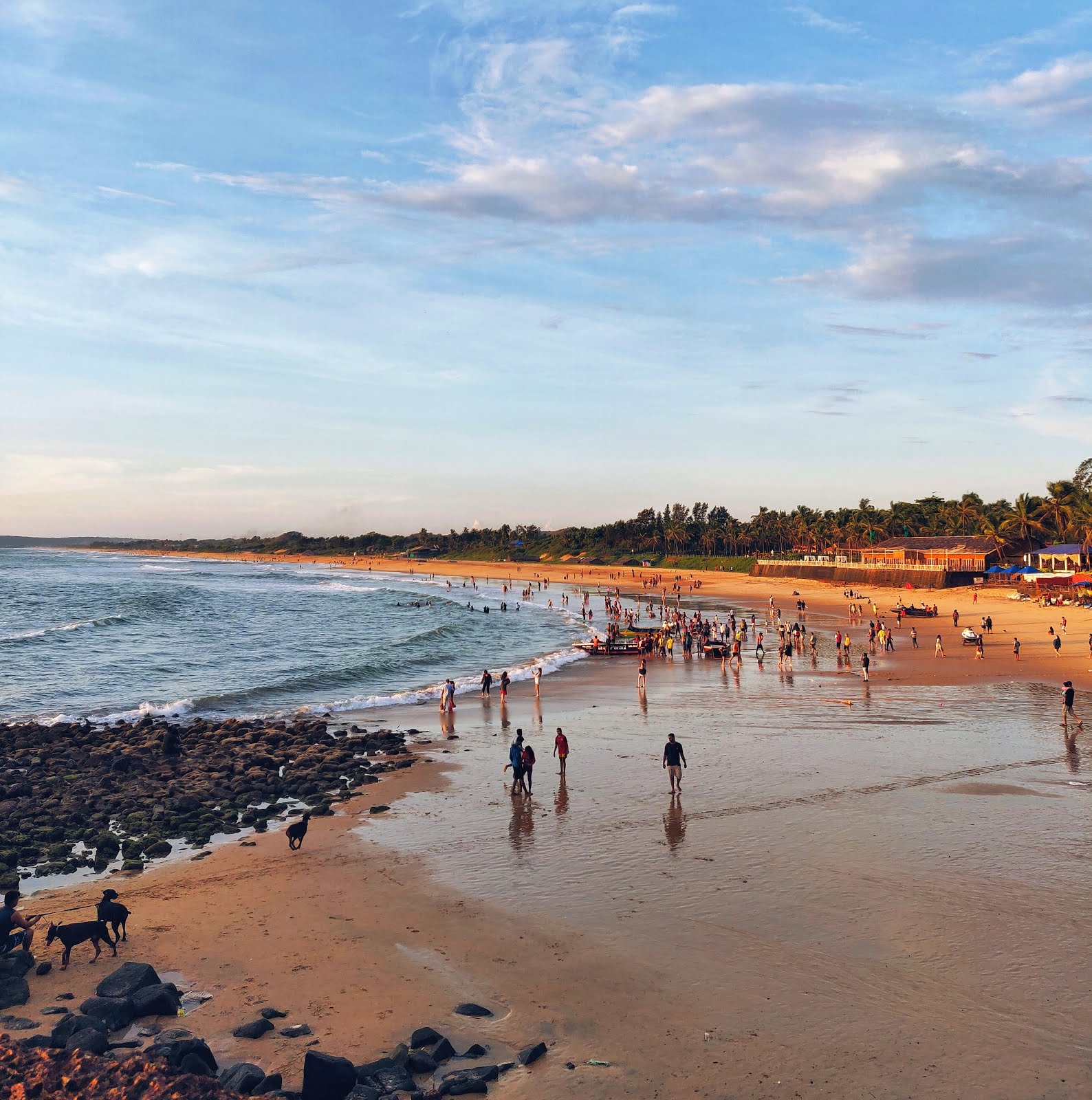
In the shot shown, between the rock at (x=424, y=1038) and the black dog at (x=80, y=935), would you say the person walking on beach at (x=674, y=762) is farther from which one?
the black dog at (x=80, y=935)

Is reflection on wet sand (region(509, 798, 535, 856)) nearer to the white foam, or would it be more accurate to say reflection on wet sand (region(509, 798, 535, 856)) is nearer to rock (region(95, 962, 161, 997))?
rock (region(95, 962, 161, 997))

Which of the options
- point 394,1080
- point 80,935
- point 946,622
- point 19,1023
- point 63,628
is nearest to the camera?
point 394,1080

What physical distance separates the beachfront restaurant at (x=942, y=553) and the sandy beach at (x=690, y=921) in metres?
74.1

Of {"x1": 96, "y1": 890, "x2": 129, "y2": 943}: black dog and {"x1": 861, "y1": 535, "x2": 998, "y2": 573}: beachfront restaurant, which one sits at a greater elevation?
{"x1": 861, "y1": 535, "x2": 998, "y2": 573}: beachfront restaurant

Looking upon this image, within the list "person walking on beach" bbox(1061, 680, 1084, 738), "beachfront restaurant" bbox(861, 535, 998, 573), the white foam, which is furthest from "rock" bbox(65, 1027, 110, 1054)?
"beachfront restaurant" bbox(861, 535, 998, 573)

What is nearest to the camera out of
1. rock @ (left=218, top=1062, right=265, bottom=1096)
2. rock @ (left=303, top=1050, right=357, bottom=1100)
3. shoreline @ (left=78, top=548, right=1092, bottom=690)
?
rock @ (left=303, top=1050, right=357, bottom=1100)

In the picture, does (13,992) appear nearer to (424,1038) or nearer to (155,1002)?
(155,1002)

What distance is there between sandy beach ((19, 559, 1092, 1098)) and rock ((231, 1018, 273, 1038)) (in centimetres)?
11

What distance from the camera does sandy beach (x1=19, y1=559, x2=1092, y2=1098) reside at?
387 inches

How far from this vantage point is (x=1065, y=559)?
81562mm

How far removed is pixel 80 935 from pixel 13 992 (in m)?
1.19

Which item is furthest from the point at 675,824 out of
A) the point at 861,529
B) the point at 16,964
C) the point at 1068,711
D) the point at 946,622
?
the point at 861,529

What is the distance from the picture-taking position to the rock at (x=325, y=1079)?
28.6ft

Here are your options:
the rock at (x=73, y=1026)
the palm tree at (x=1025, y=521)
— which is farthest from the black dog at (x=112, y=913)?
the palm tree at (x=1025, y=521)
